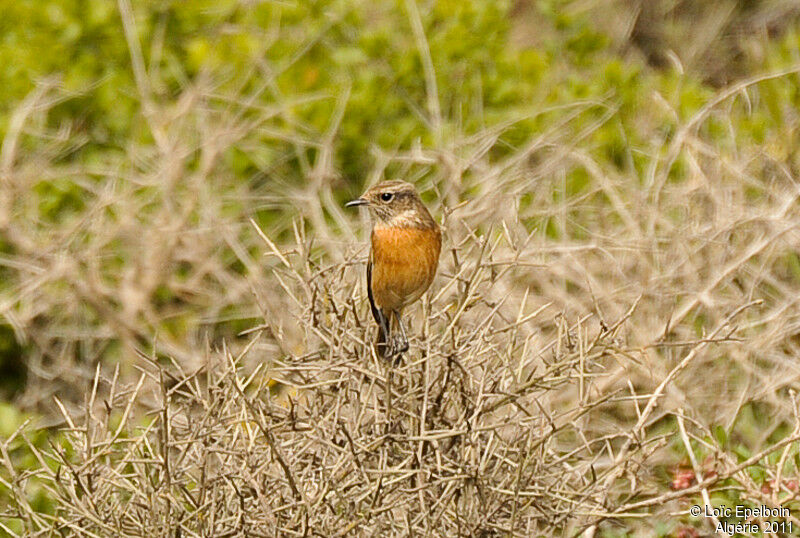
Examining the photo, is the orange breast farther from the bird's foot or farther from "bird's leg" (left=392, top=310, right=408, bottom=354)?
the bird's foot

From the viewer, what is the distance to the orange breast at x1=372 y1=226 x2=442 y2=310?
4.49 metres

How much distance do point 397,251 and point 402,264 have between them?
82 mm

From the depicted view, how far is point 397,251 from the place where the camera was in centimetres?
462

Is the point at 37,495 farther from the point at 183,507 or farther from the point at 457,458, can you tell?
the point at 457,458

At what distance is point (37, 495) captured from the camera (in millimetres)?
4793

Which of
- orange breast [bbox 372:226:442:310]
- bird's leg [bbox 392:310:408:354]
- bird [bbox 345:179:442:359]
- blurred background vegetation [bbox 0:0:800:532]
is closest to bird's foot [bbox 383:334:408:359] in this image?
bird's leg [bbox 392:310:408:354]

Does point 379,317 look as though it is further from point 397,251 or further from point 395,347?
point 397,251

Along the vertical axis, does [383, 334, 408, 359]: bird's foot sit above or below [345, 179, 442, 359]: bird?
above

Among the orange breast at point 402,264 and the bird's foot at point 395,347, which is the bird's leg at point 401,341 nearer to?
the bird's foot at point 395,347

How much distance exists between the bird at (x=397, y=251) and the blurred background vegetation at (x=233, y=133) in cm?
92

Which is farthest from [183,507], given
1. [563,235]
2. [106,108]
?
[106,108]

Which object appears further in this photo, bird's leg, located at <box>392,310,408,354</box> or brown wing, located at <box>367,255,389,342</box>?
brown wing, located at <box>367,255,389,342</box>

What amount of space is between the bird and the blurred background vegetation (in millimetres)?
920

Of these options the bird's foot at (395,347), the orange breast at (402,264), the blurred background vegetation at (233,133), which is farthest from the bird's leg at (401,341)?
the blurred background vegetation at (233,133)
